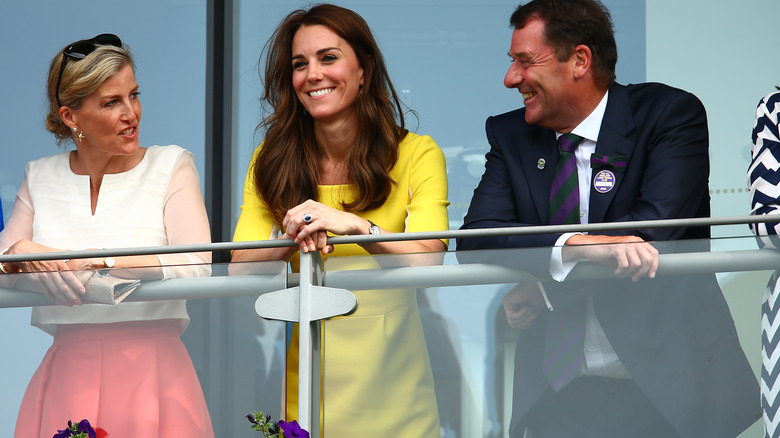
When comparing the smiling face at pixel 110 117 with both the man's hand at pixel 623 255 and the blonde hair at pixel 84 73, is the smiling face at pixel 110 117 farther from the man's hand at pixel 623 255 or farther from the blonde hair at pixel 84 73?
the man's hand at pixel 623 255

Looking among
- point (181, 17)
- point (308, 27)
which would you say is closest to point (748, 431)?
point (308, 27)

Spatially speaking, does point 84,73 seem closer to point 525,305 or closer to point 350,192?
point 350,192

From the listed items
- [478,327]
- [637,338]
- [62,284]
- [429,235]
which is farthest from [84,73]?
[637,338]

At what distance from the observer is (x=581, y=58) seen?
105 inches

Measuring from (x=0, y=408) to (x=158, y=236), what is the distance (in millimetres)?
606

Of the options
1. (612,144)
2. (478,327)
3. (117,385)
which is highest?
(612,144)

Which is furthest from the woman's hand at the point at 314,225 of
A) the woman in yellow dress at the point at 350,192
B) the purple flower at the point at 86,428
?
the purple flower at the point at 86,428

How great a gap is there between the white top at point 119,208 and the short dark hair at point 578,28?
3.51ft

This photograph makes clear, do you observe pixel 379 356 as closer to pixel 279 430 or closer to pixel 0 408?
pixel 279 430

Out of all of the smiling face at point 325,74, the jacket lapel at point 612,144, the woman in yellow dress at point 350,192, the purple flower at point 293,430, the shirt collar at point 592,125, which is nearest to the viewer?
the purple flower at point 293,430

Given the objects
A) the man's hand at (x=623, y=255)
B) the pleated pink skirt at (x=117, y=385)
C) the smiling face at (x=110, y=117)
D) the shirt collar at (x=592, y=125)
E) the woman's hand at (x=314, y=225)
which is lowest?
the pleated pink skirt at (x=117, y=385)

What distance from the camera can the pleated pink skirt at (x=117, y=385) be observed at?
2.22 m

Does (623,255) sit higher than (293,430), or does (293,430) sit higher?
(623,255)

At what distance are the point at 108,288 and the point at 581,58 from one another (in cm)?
142
